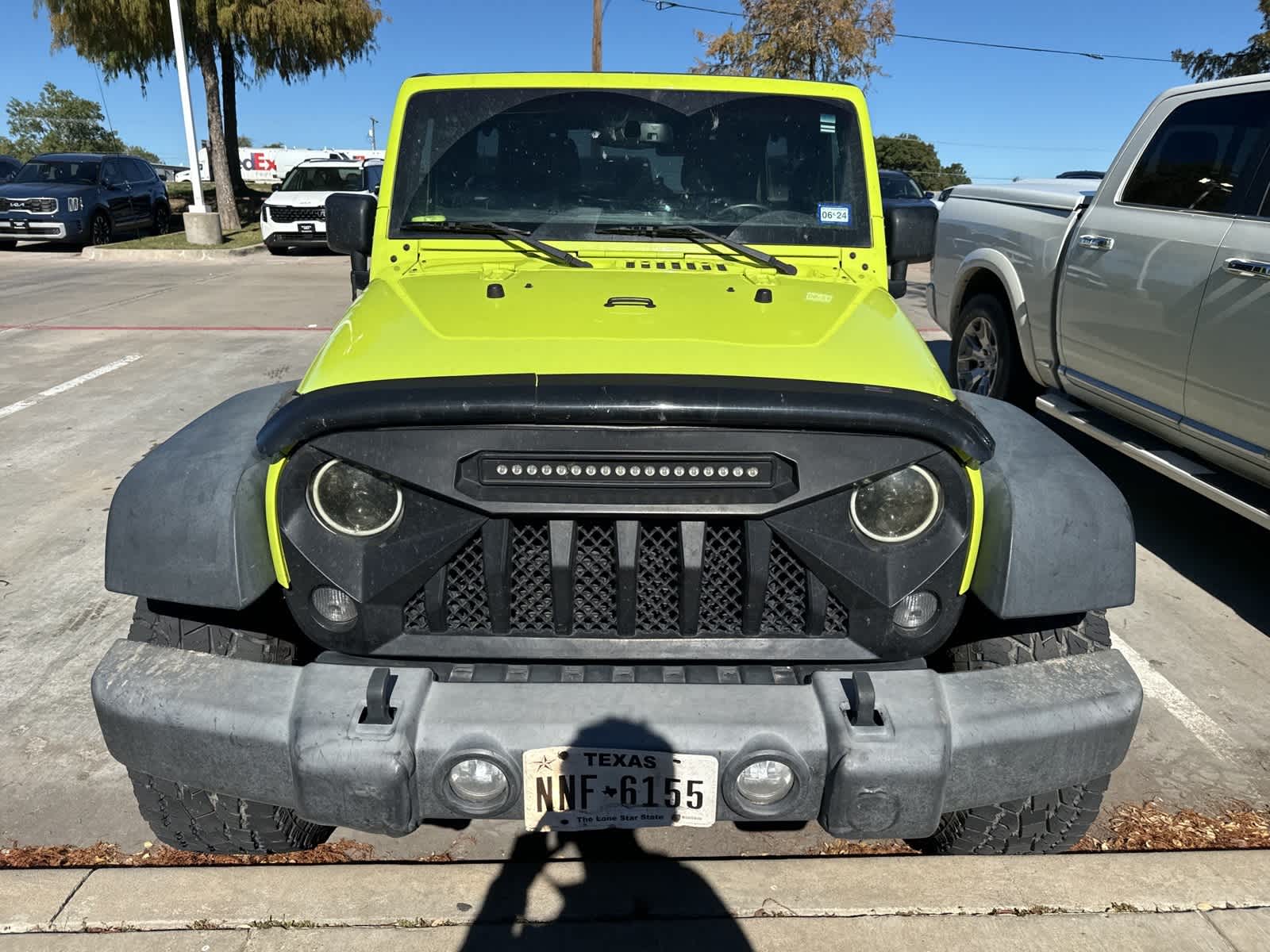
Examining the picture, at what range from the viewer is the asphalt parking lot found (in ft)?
9.37

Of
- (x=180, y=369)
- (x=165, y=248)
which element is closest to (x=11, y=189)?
(x=165, y=248)

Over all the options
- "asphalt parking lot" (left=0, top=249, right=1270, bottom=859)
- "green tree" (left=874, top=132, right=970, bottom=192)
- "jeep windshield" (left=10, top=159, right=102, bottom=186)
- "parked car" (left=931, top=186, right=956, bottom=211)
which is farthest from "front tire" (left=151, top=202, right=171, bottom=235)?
"green tree" (left=874, top=132, right=970, bottom=192)

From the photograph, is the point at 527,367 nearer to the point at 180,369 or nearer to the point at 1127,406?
the point at 1127,406

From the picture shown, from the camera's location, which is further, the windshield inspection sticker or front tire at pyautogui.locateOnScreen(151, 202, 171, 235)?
front tire at pyautogui.locateOnScreen(151, 202, 171, 235)

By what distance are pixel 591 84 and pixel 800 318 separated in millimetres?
1390

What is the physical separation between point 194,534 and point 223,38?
24.8m

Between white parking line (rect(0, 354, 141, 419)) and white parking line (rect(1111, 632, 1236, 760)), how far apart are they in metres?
7.14

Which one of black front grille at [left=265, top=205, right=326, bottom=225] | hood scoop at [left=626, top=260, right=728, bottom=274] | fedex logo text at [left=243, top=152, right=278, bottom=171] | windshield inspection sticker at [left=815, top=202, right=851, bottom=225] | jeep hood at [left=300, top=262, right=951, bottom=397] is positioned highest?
fedex logo text at [left=243, top=152, right=278, bottom=171]

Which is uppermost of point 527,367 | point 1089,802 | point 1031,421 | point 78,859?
point 527,367

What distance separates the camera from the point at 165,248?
1833 centimetres

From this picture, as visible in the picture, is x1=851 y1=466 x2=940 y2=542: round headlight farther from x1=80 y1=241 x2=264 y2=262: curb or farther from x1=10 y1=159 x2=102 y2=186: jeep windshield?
x1=10 y1=159 x2=102 y2=186: jeep windshield

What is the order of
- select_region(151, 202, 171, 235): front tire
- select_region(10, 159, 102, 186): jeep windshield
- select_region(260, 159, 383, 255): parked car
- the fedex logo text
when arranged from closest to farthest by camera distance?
1. select_region(260, 159, 383, 255): parked car
2. select_region(10, 159, 102, 186): jeep windshield
3. select_region(151, 202, 171, 235): front tire
4. the fedex logo text

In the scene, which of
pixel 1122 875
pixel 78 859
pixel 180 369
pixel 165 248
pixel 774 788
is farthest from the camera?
pixel 165 248

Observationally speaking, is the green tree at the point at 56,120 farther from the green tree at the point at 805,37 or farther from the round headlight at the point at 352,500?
the round headlight at the point at 352,500
